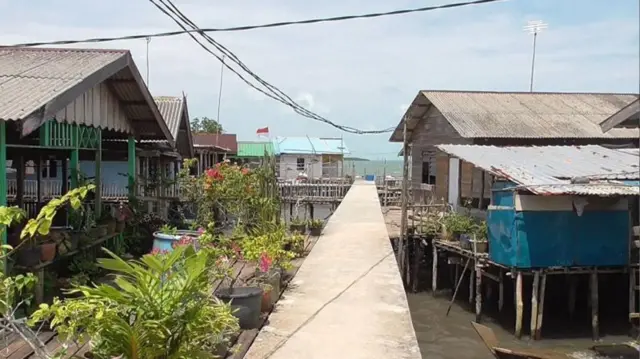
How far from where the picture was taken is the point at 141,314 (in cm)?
360

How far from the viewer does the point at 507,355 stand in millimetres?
10023

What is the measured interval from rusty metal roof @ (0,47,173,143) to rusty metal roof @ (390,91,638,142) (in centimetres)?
1109

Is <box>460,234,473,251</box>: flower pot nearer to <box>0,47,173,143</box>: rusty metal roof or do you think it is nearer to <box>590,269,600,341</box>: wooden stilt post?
<box>590,269,600,341</box>: wooden stilt post

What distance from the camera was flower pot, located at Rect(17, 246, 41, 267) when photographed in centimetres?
588

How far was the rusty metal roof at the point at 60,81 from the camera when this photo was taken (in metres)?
5.54

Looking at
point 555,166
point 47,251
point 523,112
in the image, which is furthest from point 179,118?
point 47,251

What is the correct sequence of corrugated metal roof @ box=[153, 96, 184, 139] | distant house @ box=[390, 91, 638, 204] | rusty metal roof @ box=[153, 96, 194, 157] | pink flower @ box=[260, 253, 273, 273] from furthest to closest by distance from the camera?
rusty metal roof @ box=[153, 96, 194, 157]
corrugated metal roof @ box=[153, 96, 184, 139]
distant house @ box=[390, 91, 638, 204]
pink flower @ box=[260, 253, 273, 273]

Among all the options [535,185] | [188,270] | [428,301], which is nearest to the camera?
[188,270]

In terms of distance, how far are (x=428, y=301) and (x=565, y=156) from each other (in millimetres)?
4976

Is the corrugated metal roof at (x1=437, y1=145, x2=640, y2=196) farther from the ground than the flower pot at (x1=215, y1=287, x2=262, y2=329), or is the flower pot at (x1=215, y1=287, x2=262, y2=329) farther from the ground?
the corrugated metal roof at (x1=437, y1=145, x2=640, y2=196)

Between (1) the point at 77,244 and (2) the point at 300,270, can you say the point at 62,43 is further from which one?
(2) the point at 300,270

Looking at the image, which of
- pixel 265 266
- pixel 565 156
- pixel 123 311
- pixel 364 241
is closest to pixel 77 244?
pixel 265 266

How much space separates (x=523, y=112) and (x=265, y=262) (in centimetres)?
1566

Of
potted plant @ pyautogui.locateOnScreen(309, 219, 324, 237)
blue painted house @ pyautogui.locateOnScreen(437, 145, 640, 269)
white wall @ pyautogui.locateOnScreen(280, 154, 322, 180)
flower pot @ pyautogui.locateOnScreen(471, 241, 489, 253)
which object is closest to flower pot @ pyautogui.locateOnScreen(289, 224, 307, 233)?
potted plant @ pyautogui.locateOnScreen(309, 219, 324, 237)
